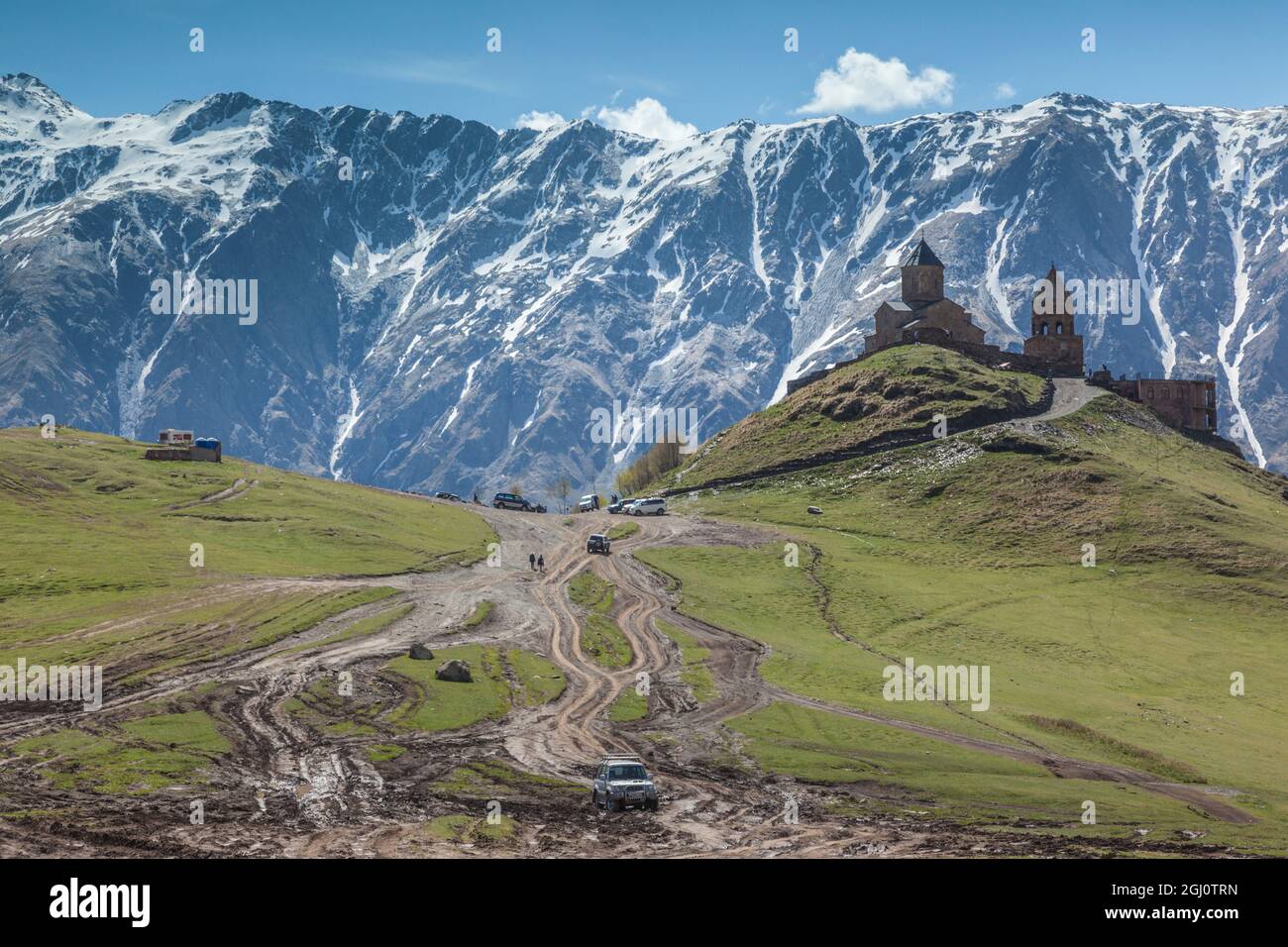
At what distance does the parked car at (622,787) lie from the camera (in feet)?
159

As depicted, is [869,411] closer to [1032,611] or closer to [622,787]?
[1032,611]

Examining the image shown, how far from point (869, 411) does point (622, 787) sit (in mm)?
125135

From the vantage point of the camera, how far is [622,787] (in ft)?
160

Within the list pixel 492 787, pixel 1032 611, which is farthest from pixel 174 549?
pixel 1032 611

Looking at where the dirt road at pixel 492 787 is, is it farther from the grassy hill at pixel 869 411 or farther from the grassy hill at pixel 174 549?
the grassy hill at pixel 869 411

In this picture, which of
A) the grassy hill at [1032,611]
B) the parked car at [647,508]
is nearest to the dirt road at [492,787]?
the grassy hill at [1032,611]

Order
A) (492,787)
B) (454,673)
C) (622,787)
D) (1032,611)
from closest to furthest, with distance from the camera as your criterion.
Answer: (622,787) → (492,787) → (454,673) → (1032,611)

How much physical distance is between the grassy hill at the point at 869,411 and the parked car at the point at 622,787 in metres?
115

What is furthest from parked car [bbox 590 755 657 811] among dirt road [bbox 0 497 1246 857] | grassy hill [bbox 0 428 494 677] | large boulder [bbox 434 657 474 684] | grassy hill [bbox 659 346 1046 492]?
grassy hill [bbox 659 346 1046 492]
